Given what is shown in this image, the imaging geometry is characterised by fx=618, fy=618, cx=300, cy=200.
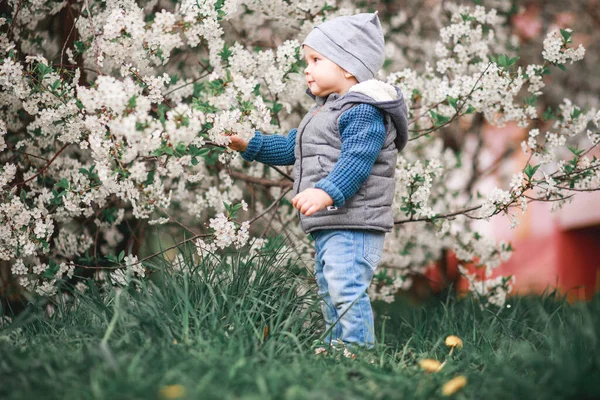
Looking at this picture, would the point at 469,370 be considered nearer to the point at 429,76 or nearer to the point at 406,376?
the point at 406,376

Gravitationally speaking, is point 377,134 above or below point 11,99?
below

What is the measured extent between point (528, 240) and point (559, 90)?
7.94 feet

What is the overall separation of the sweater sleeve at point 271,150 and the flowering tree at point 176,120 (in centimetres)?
7

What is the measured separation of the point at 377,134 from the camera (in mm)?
2582

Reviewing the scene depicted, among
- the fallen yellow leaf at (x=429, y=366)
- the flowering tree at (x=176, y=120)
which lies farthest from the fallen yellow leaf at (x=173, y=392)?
the flowering tree at (x=176, y=120)

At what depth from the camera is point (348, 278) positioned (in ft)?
8.53

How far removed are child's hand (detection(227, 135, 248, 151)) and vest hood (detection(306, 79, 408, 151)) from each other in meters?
0.43

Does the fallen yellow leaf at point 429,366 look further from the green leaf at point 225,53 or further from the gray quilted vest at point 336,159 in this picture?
the green leaf at point 225,53

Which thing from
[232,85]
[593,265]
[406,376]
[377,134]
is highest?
[232,85]

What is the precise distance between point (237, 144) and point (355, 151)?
1.96ft

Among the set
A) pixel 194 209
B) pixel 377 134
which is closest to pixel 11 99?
pixel 194 209

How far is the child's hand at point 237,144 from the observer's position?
9.12 ft

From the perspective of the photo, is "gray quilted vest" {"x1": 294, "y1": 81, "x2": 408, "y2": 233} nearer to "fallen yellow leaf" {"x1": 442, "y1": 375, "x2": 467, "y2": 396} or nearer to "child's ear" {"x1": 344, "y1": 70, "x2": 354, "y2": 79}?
"child's ear" {"x1": 344, "y1": 70, "x2": 354, "y2": 79}

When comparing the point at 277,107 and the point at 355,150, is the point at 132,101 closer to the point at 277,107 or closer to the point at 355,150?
the point at 355,150
